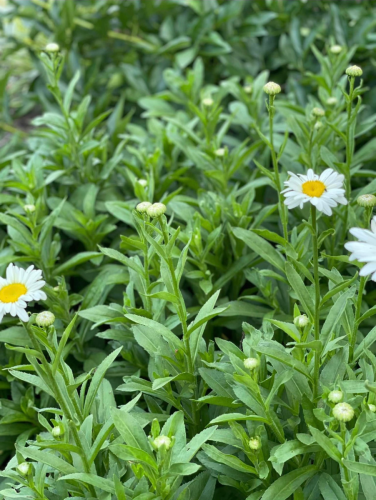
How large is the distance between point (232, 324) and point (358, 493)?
2.05 feet

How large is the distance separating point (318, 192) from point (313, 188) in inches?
0.6

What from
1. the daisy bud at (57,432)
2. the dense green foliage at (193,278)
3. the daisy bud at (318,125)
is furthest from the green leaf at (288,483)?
the daisy bud at (318,125)

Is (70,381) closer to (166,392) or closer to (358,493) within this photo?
(166,392)

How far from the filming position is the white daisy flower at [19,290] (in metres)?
1.04

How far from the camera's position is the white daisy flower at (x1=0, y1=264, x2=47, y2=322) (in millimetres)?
1037

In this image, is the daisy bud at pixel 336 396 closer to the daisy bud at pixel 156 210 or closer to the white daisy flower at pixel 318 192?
the white daisy flower at pixel 318 192

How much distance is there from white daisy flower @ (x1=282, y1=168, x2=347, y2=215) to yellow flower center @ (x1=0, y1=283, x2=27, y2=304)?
524 mm

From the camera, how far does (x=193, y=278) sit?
1.72 metres

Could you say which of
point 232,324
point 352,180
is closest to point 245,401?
point 232,324

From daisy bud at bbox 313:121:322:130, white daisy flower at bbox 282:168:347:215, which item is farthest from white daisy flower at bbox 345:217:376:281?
daisy bud at bbox 313:121:322:130

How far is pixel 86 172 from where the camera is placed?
2102mm

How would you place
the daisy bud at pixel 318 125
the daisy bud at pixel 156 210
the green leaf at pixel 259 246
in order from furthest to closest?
the daisy bud at pixel 318 125, the green leaf at pixel 259 246, the daisy bud at pixel 156 210

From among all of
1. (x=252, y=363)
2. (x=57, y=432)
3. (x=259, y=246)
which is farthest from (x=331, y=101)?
(x=57, y=432)

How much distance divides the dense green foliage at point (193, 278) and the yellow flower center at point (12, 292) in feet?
0.28
